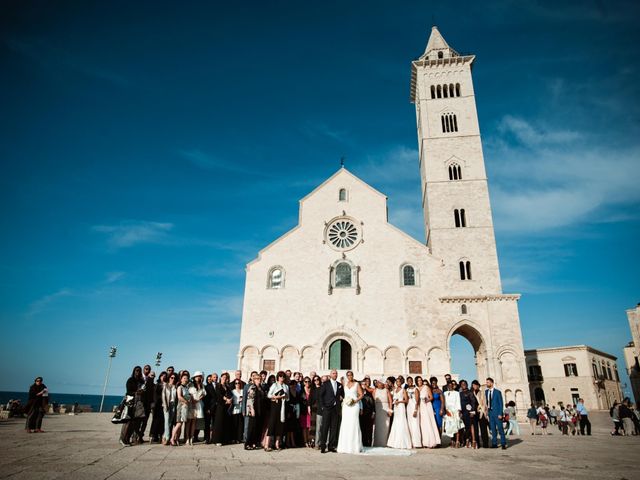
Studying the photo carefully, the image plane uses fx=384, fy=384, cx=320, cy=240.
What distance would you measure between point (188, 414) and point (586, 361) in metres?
47.6

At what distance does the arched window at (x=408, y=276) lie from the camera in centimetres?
2483

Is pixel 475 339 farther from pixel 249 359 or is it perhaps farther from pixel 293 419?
pixel 293 419

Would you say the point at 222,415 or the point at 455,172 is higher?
the point at 455,172

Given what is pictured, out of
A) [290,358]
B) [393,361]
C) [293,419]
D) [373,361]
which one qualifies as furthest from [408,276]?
[293,419]

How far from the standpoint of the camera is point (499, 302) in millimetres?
23781

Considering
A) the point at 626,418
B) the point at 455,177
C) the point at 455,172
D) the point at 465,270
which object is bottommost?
the point at 626,418

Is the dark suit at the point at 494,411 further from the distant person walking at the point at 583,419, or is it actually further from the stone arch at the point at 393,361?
the stone arch at the point at 393,361

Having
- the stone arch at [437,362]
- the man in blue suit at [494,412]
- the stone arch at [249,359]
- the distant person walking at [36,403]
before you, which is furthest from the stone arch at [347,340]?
the distant person walking at [36,403]

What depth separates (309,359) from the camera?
2383 cm

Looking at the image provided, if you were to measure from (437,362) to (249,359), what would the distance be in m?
11.5

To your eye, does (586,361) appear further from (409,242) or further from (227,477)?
(227,477)

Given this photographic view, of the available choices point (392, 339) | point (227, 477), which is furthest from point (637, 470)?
point (392, 339)

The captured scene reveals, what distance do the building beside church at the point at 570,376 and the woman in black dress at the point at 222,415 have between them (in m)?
44.9

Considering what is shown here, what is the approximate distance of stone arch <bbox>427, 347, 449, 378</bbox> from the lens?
22.7 meters
